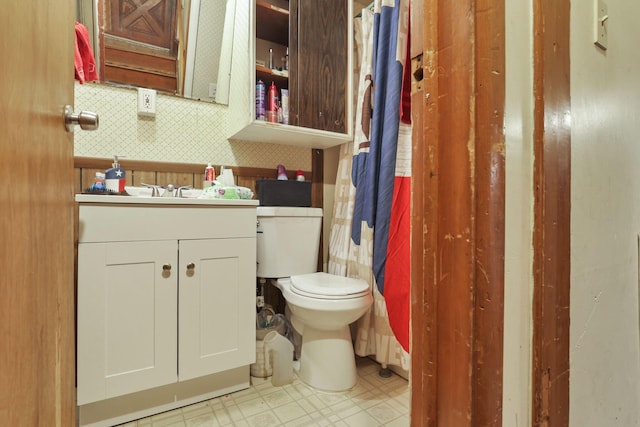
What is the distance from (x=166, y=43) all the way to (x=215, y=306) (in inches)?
53.2

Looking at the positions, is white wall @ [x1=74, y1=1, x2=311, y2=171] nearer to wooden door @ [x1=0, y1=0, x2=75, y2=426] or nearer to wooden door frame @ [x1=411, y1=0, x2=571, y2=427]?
wooden door @ [x1=0, y1=0, x2=75, y2=426]

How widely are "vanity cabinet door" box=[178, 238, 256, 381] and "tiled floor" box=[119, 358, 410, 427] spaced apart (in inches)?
6.0

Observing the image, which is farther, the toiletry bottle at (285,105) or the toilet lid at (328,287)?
the toiletry bottle at (285,105)

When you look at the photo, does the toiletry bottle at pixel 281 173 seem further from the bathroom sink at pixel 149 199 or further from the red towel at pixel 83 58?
the red towel at pixel 83 58

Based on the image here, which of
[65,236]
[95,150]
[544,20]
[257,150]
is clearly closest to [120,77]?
[95,150]

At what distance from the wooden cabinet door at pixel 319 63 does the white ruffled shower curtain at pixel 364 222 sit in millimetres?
109

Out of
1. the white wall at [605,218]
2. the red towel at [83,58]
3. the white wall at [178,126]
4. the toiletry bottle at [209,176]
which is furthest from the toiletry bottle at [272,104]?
the white wall at [605,218]

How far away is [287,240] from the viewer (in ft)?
5.41

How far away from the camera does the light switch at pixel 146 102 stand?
4.86 feet

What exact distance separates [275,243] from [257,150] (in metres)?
0.56

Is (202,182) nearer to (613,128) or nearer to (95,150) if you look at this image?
(95,150)

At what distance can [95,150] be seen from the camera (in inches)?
55.2

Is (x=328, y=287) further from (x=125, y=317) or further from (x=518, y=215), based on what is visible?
(x=518, y=215)

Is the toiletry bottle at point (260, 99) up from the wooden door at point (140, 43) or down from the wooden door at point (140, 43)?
down
